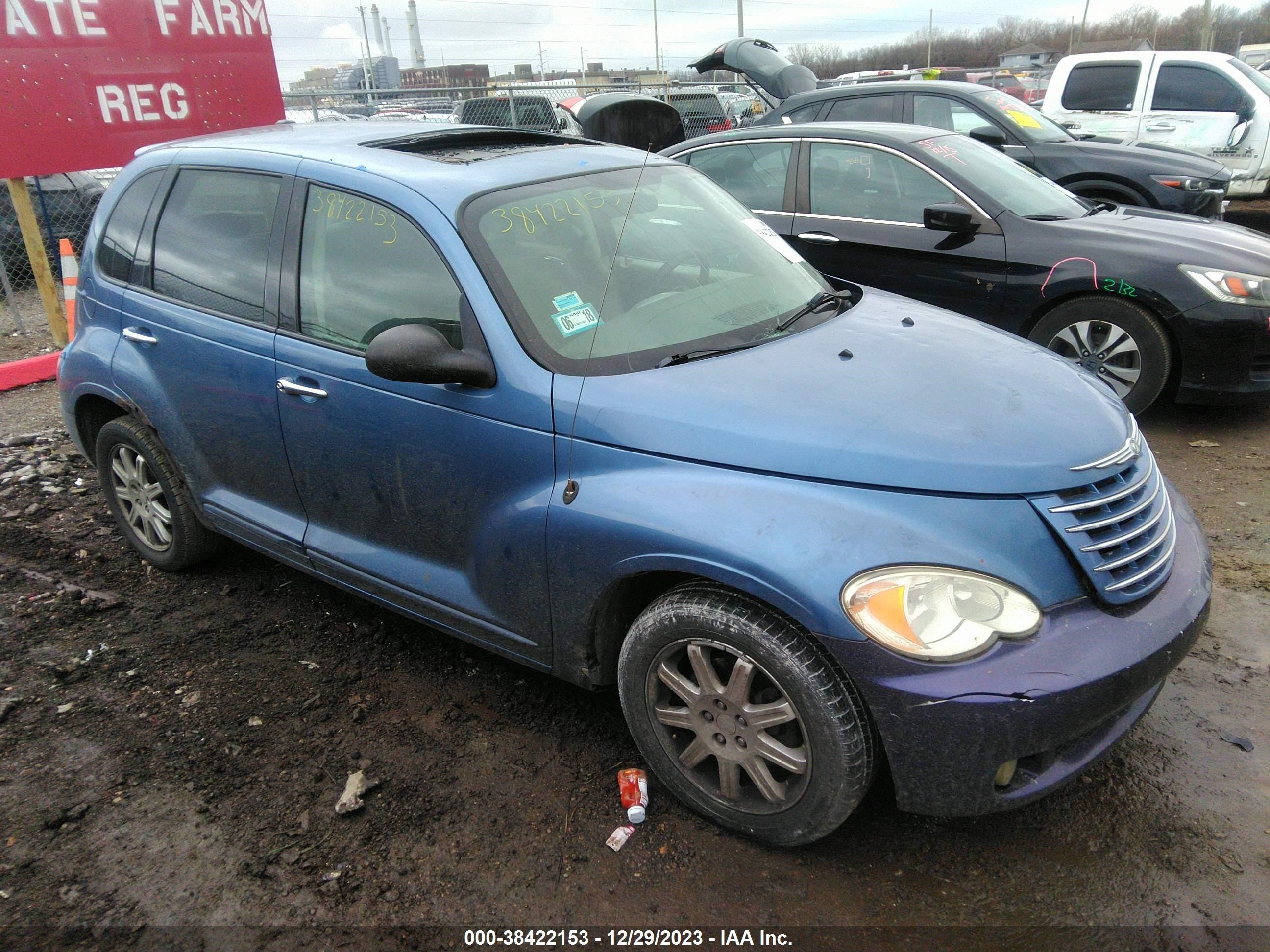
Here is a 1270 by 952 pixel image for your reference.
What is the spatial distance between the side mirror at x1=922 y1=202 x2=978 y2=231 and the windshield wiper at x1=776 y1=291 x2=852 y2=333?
86.3 inches

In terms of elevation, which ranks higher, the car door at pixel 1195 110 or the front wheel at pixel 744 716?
→ the car door at pixel 1195 110

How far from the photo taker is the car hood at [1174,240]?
16.5ft

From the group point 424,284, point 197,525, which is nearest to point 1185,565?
point 424,284

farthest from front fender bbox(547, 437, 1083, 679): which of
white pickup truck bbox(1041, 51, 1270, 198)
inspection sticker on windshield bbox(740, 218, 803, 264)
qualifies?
white pickup truck bbox(1041, 51, 1270, 198)

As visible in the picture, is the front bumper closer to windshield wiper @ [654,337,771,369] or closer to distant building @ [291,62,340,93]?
windshield wiper @ [654,337,771,369]

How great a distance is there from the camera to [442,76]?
23188 millimetres

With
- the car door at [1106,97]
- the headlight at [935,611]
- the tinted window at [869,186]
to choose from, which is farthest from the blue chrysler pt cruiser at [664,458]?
the car door at [1106,97]

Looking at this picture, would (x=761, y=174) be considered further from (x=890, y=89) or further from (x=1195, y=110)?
(x=1195, y=110)

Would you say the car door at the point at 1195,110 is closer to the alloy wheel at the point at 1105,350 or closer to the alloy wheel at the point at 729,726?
the alloy wheel at the point at 1105,350

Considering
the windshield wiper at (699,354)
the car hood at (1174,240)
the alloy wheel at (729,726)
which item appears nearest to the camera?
the alloy wheel at (729,726)

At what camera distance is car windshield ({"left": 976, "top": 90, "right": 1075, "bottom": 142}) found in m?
7.99

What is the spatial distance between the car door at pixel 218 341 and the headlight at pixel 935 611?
2.16 m

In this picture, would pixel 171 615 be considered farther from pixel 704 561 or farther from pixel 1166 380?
pixel 1166 380

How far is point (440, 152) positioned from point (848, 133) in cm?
357
